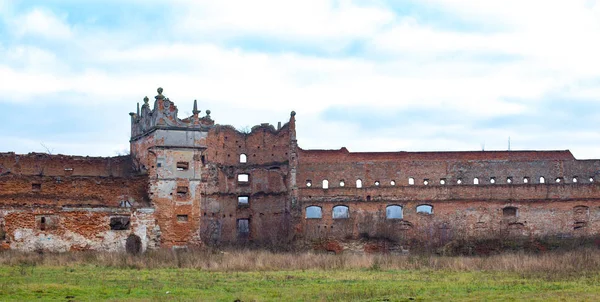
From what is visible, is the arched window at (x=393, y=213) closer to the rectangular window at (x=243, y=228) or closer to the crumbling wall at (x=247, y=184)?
the crumbling wall at (x=247, y=184)

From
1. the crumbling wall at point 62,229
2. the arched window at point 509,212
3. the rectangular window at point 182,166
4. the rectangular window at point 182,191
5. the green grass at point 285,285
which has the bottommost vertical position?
the green grass at point 285,285

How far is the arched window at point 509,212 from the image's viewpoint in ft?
123

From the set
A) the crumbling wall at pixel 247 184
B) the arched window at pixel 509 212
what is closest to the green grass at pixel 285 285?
the crumbling wall at pixel 247 184

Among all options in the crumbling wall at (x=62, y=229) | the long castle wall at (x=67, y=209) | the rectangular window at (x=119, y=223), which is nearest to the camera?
the crumbling wall at (x=62, y=229)

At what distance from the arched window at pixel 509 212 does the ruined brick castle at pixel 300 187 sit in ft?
0.32

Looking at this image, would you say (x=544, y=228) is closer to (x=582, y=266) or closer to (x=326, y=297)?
(x=582, y=266)

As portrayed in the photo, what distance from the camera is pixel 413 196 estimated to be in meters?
38.0

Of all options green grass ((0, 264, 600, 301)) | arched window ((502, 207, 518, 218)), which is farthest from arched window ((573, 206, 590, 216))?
green grass ((0, 264, 600, 301))

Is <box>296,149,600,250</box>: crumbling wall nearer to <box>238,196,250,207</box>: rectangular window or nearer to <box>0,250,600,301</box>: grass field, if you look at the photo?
<box>238,196,250,207</box>: rectangular window

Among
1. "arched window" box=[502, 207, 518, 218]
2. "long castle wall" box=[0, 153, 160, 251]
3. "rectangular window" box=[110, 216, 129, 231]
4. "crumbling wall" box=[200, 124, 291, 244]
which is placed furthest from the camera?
"crumbling wall" box=[200, 124, 291, 244]

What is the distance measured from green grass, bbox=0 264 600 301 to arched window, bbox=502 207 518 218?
15.5 metres

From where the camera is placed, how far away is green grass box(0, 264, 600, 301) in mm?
16672


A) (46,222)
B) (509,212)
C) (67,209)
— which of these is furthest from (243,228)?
(509,212)

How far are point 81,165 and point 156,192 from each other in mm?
4018
